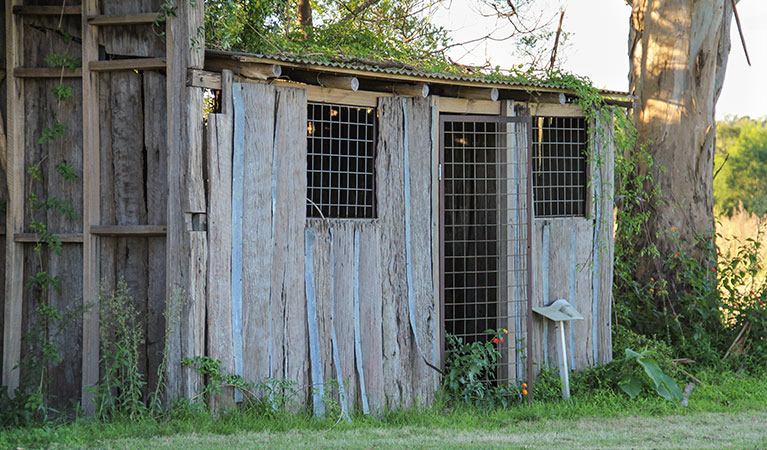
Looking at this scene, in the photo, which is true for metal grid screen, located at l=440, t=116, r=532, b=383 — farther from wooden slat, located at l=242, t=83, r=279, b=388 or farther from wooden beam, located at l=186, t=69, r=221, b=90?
wooden beam, located at l=186, t=69, r=221, b=90

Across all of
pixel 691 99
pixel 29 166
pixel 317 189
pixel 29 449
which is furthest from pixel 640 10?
pixel 29 449

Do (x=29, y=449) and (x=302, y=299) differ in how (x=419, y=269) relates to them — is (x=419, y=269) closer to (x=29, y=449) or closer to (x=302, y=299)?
(x=302, y=299)

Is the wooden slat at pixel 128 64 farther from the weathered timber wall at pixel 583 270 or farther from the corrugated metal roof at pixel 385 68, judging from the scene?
the weathered timber wall at pixel 583 270

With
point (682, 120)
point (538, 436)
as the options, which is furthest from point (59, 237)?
point (682, 120)

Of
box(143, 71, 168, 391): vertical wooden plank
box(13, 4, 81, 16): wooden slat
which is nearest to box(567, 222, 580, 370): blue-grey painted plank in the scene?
box(143, 71, 168, 391): vertical wooden plank

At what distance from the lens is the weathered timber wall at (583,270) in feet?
28.5

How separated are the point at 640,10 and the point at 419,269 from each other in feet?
19.7

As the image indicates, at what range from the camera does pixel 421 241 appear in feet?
26.0

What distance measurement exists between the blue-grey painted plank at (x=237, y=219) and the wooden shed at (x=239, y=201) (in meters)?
0.02

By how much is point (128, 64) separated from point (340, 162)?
209cm

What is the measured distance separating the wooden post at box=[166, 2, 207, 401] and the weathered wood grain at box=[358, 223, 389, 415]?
1567mm

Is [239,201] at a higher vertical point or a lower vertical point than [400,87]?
lower

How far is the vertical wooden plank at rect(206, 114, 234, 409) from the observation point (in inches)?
269

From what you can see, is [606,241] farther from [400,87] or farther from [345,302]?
[345,302]
